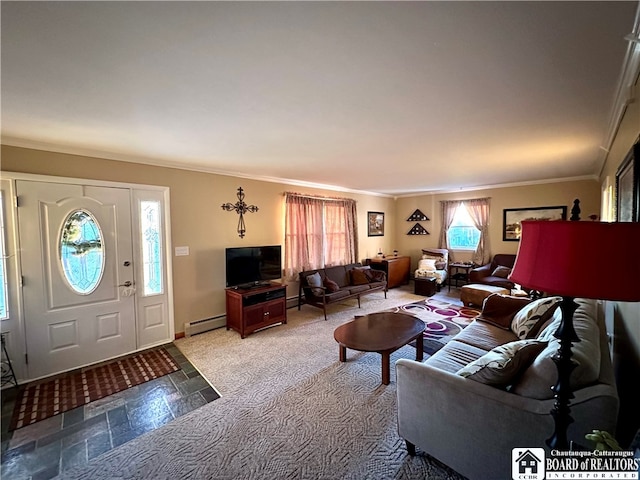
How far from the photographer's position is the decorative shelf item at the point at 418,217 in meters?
7.23

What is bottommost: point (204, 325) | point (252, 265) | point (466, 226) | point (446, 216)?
point (204, 325)

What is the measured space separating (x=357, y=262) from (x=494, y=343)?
4.06 m

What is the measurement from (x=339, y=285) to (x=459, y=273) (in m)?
3.05

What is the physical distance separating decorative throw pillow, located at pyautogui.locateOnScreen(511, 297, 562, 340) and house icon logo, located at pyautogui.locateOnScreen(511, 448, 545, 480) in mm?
1465

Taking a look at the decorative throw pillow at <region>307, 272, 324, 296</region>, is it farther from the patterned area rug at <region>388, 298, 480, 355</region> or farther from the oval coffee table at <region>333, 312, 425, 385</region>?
the patterned area rug at <region>388, 298, 480, 355</region>

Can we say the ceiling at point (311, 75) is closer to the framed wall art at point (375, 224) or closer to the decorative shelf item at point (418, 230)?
the framed wall art at point (375, 224)

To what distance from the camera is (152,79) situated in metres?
1.67

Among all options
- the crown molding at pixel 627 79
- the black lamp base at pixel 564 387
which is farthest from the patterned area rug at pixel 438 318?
the crown molding at pixel 627 79

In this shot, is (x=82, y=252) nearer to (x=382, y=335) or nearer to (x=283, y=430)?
(x=283, y=430)

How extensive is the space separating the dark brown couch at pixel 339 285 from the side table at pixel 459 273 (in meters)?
1.74

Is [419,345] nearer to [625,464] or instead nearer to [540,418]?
[540,418]

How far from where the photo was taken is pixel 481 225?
247 inches

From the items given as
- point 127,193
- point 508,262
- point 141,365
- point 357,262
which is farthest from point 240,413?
point 508,262

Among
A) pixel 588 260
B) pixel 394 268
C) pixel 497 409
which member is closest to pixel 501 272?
pixel 394 268
